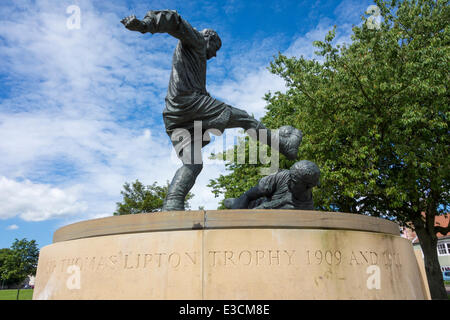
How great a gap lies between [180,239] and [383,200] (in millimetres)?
13270

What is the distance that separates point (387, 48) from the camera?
1241 cm

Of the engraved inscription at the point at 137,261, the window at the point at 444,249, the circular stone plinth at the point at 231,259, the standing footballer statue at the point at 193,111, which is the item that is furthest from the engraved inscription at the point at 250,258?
the window at the point at 444,249

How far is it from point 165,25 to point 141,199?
26.1 m

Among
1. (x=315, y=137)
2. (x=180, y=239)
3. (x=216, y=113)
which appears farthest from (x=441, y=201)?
(x=180, y=239)

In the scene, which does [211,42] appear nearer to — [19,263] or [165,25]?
[165,25]

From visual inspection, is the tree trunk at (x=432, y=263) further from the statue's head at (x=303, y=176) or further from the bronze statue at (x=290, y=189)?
the statue's head at (x=303, y=176)

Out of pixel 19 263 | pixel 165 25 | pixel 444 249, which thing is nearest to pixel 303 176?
pixel 165 25

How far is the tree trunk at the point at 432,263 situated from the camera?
46.2ft

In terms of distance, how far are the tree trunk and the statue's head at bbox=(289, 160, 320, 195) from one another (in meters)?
12.7

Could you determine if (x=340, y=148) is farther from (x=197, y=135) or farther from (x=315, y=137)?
(x=197, y=135)

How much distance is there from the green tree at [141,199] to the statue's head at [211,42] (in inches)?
892

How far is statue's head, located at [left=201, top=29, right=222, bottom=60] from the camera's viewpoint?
5201mm

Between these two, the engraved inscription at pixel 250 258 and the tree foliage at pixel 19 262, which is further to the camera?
the tree foliage at pixel 19 262

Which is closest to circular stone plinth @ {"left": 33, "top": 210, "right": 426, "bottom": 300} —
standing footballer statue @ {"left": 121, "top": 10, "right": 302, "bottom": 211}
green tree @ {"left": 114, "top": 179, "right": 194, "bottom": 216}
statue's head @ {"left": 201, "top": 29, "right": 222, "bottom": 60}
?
standing footballer statue @ {"left": 121, "top": 10, "right": 302, "bottom": 211}
